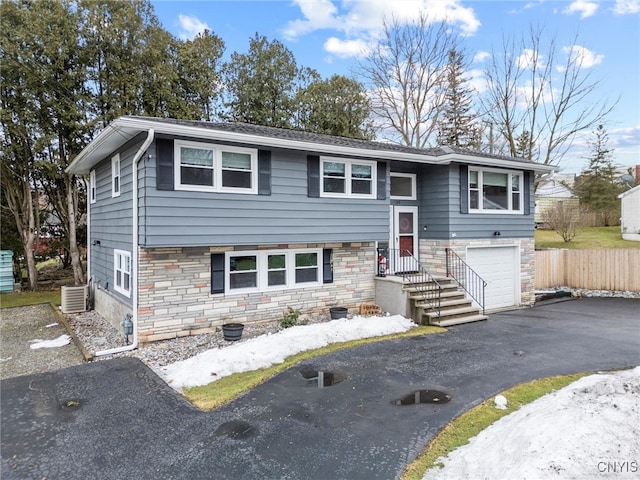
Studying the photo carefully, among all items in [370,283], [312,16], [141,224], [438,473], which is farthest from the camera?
[312,16]

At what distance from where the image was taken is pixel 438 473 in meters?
3.69

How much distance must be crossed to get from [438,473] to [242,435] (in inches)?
85.6

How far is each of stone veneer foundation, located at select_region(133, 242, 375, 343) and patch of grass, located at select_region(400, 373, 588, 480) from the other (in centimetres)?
567

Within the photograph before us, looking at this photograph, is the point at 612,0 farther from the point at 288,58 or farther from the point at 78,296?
the point at 78,296

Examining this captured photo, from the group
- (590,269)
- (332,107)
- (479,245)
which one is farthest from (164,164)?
(332,107)

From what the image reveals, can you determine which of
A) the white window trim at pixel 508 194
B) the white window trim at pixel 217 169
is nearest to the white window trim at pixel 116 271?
the white window trim at pixel 217 169

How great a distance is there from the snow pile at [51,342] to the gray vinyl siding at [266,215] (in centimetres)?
309

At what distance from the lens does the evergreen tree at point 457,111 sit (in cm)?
2395

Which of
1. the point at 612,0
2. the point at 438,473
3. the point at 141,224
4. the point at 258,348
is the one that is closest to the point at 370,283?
the point at 258,348

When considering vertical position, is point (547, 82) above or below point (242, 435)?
above

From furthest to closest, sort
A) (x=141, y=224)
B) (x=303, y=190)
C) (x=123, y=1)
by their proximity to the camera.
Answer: (x=123, y=1)
(x=303, y=190)
(x=141, y=224)

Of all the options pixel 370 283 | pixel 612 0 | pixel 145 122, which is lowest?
pixel 370 283

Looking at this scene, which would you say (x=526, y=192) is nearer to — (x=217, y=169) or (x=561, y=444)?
(x=217, y=169)

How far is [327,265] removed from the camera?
1071 cm
